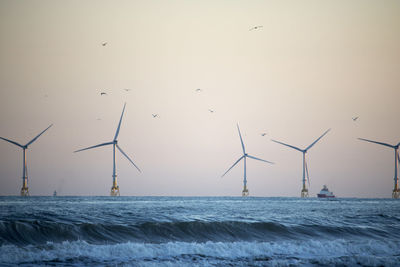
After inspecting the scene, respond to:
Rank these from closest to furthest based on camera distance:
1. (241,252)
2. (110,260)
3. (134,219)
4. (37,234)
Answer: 1. (110,260)
2. (241,252)
3. (37,234)
4. (134,219)

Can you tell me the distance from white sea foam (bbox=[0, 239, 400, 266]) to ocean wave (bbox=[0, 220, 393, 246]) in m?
3.54

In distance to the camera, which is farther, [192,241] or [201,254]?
[192,241]

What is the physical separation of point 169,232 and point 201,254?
29.4ft

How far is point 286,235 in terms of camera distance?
37.8 m

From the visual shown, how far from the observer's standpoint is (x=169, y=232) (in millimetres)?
36094

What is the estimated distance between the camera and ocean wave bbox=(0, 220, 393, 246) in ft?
106

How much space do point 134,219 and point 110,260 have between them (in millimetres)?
15771

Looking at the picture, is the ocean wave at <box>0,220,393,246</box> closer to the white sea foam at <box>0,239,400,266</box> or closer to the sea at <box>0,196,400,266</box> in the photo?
the sea at <box>0,196,400,266</box>

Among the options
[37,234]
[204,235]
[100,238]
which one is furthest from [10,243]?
[204,235]

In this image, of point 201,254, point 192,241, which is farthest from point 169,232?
point 201,254

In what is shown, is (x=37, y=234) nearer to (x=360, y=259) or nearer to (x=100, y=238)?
(x=100, y=238)

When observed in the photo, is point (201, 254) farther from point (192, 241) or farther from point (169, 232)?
point (169, 232)

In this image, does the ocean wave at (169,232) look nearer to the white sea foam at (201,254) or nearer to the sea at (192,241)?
the sea at (192,241)

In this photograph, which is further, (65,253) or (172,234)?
(172,234)
